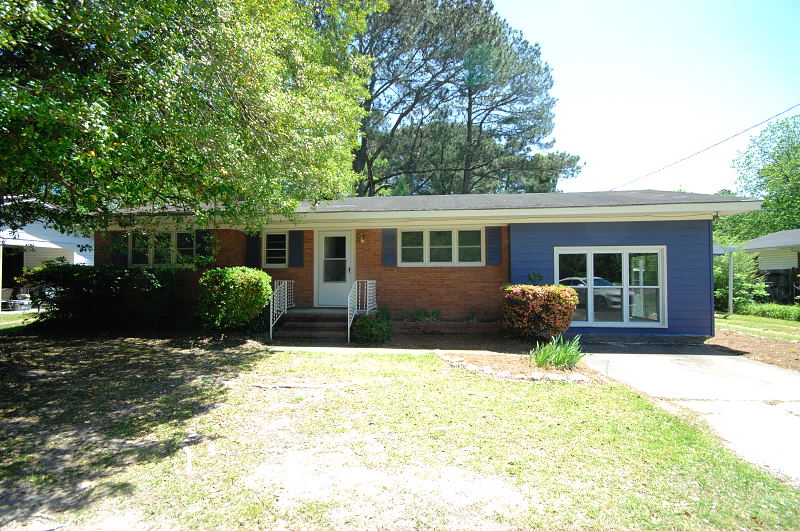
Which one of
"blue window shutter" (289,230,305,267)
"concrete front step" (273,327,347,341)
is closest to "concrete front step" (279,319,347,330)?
"concrete front step" (273,327,347,341)

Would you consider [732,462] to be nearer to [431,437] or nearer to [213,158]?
[431,437]

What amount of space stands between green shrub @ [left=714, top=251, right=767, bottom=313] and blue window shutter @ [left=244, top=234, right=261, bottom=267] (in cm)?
1808

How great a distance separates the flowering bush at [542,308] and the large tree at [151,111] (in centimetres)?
483

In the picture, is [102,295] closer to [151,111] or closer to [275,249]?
[275,249]

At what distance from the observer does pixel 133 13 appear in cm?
475

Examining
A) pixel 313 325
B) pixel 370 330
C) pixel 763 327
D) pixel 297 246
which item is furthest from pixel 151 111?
pixel 763 327

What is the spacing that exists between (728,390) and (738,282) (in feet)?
49.9

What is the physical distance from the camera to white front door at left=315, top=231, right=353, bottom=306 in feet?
37.2

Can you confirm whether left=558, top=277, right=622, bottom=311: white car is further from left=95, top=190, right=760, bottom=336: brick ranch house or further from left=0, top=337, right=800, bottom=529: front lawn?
left=0, top=337, right=800, bottom=529: front lawn

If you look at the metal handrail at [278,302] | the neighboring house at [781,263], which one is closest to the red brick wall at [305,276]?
the metal handrail at [278,302]

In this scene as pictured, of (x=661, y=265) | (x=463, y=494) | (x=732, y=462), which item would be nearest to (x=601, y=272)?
(x=661, y=265)

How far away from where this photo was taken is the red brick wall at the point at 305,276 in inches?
444

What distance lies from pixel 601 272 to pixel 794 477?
7.19 m

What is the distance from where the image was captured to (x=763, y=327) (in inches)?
501
